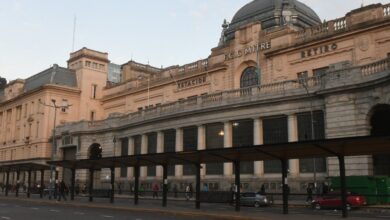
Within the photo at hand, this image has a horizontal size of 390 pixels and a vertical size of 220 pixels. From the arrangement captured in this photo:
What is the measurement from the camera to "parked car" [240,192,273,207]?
36.5m

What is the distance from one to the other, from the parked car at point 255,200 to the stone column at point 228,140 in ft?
29.1

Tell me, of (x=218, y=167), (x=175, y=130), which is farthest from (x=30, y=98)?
(x=218, y=167)

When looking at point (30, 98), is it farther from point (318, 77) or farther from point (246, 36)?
point (318, 77)

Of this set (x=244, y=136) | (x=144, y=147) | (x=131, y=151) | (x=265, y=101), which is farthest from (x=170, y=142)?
(x=265, y=101)

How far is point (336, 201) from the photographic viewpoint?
32.2 m

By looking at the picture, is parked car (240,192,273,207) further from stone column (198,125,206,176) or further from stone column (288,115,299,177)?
stone column (198,125,206,176)

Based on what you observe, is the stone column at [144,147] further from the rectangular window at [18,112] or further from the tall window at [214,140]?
the rectangular window at [18,112]

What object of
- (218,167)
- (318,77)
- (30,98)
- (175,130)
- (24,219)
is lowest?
(24,219)

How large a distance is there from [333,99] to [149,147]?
2617 cm

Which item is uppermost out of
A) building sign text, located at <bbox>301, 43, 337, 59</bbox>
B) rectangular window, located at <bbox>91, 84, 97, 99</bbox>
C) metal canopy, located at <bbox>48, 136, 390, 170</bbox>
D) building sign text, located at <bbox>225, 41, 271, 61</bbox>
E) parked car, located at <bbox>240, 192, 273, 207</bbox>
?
rectangular window, located at <bbox>91, 84, 97, 99</bbox>

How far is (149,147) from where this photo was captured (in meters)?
57.4

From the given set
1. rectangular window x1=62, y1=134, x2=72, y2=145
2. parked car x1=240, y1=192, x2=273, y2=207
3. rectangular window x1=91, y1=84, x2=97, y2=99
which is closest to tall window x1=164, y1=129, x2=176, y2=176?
parked car x1=240, y1=192, x2=273, y2=207

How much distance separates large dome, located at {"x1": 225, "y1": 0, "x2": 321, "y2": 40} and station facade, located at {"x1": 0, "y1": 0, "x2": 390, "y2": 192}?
0.18 meters

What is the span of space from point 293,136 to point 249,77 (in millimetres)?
15324
